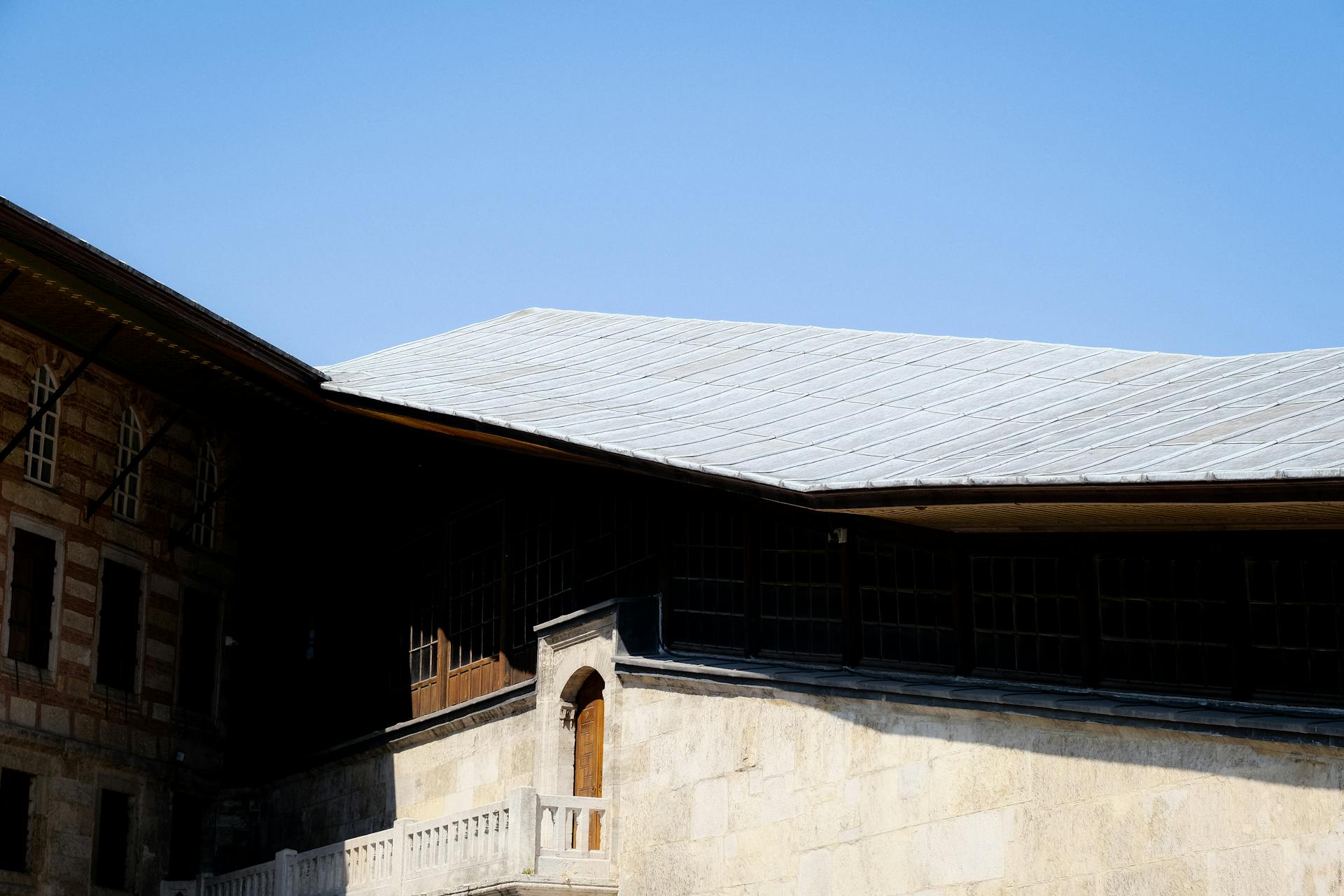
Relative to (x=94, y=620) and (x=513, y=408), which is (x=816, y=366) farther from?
(x=94, y=620)

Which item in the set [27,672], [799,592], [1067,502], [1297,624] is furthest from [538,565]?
[1297,624]

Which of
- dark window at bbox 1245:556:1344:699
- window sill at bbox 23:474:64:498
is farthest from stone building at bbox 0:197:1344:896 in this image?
window sill at bbox 23:474:64:498

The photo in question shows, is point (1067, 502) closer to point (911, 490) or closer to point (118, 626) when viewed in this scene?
point (911, 490)

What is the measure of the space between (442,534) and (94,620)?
518 cm

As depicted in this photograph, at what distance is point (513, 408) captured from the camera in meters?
21.4

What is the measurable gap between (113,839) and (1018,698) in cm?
1498

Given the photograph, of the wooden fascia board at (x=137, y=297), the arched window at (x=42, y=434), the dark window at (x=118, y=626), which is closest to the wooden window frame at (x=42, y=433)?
the arched window at (x=42, y=434)

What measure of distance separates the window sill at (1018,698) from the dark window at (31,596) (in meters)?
9.08

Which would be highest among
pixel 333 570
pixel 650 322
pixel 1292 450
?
pixel 650 322

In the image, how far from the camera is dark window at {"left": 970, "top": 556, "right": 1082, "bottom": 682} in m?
16.4

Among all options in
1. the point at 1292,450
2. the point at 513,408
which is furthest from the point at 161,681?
the point at 1292,450

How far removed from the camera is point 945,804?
16016 mm

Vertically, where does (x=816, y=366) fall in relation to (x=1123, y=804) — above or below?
above

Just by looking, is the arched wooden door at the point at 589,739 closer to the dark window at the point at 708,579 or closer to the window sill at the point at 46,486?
the dark window at the point at 708,579
